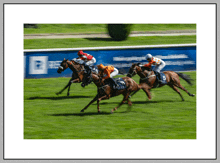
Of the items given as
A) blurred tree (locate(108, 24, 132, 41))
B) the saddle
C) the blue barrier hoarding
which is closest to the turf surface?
the saddle

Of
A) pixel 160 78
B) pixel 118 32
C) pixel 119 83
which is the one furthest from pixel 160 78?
pixel 118 32

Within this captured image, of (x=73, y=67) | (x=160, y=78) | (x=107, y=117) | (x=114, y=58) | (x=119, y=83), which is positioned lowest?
(x=107, y=117)

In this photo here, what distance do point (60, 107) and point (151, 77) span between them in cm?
355

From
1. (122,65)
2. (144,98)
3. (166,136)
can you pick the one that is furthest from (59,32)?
(166,136)

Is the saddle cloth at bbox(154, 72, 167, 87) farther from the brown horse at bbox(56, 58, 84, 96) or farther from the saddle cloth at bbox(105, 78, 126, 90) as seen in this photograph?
the brown horse at bbox(56, 58, 84, 96)

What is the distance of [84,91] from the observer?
15148mm

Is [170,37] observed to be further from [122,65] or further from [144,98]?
[144,98]

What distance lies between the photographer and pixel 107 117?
11477 mm

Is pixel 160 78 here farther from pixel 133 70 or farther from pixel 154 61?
pixel 133 70

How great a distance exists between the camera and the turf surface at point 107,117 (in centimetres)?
1020

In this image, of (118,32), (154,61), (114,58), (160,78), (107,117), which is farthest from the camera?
(118,32)

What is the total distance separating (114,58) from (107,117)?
602 centimetres

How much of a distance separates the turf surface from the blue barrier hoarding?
5.94 feet

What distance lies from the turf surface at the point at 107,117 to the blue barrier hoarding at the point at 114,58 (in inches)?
71.3
